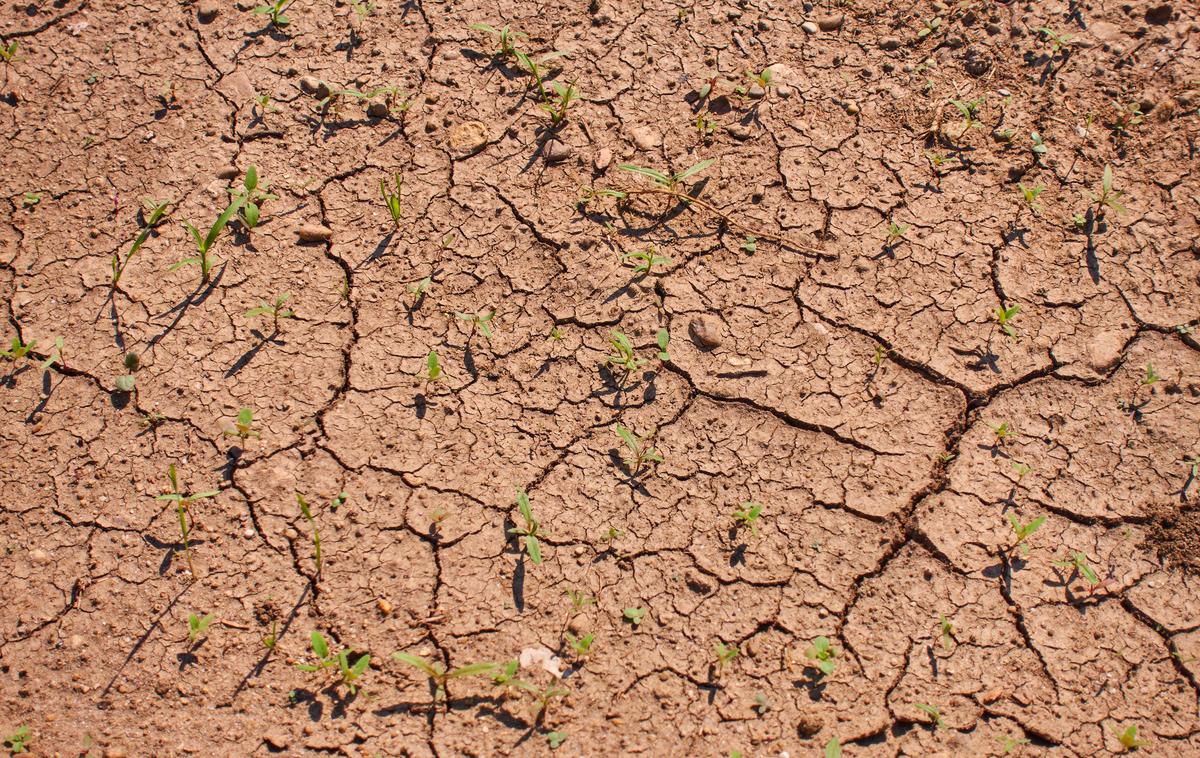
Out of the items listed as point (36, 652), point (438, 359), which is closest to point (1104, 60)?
point (438, 359)

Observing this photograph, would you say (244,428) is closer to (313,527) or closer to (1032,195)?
(313,527)

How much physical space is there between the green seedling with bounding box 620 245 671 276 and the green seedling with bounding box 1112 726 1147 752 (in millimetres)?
2102

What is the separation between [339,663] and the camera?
8.30ft

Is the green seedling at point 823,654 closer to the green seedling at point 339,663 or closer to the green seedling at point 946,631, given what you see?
the green seedling at point 946,631

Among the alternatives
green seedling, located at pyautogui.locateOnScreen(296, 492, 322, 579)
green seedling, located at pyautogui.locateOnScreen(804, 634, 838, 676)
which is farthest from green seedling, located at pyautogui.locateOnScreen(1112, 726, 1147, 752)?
green seedling, located at pyautogui.locateOnScreen(296, 492, 322, 579)

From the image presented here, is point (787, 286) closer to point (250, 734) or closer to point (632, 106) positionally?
point (632, 106)

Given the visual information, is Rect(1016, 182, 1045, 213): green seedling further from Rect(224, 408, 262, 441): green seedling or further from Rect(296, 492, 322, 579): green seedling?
Rect(224, 408, 262, 441): green seedling

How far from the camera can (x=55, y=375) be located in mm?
2949

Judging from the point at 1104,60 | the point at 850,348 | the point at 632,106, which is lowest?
the point at 850,348

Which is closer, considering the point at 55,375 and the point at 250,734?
the point at 250,734

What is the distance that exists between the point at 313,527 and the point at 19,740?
0.98 metres

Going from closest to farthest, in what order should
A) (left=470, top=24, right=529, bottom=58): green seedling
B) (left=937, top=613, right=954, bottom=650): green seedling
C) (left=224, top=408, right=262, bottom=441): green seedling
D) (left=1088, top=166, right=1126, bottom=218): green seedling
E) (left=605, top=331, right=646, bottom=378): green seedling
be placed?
(left=937, top=613, right=954, bottom=650): green seedling < (left=224, top=408, right=262, bottom=441): green seedling < (left=605, top=331, right=646, bottom=378): green seedling < (left=1088, top=166, right=1126, bottom=218): green seedling < (left=470, top=24, right=529, bottom=58): green seedling

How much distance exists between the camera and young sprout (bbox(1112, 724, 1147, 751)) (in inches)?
97.4

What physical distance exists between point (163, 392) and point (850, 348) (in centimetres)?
246
